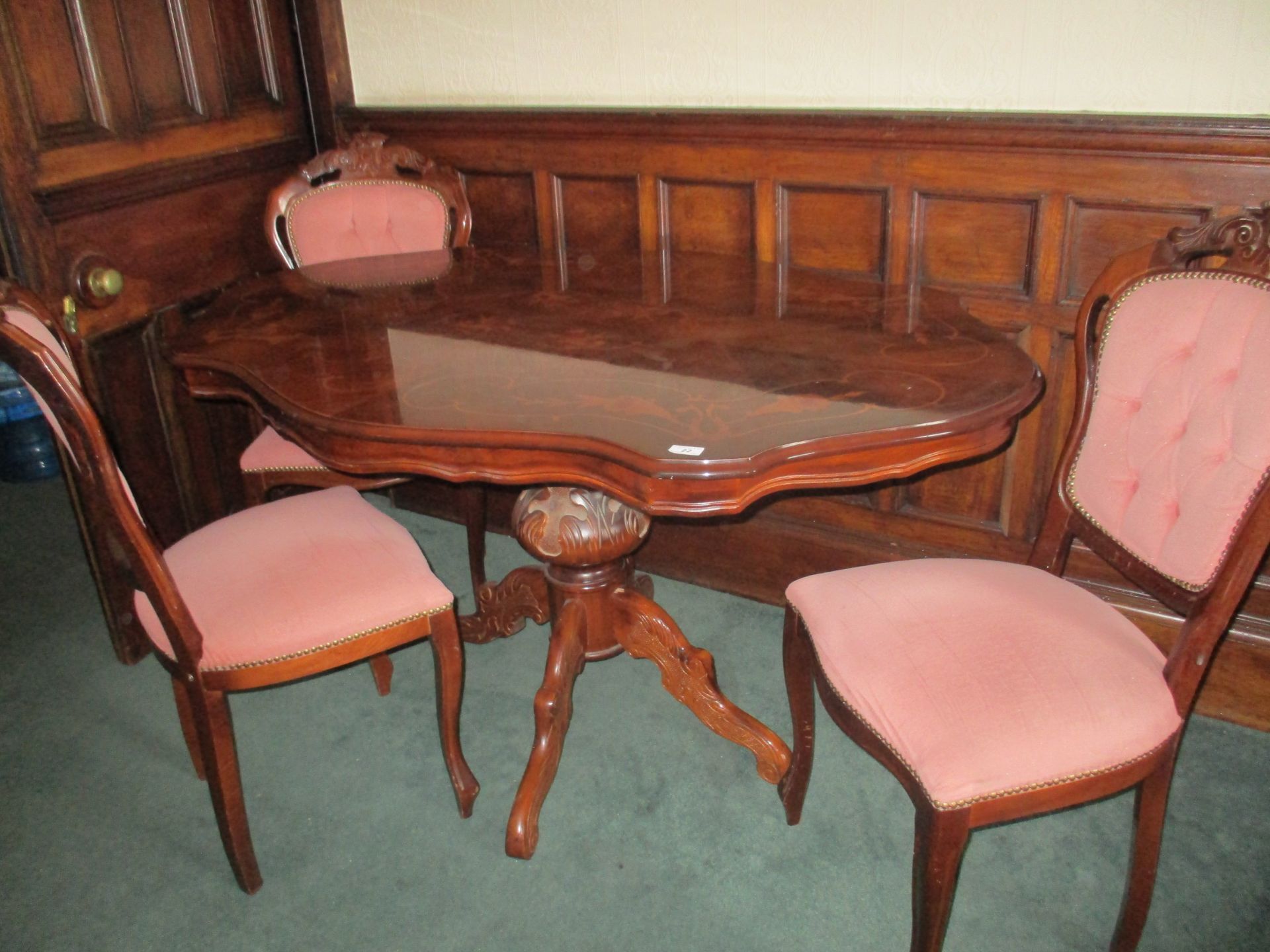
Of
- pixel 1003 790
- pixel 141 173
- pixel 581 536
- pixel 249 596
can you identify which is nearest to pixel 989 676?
pixel 1003 790

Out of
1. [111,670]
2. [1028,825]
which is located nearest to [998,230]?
[1028,825]

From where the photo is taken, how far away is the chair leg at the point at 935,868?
126cm

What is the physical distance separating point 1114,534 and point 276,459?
5.47 ft

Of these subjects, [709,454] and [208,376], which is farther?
[208,376]

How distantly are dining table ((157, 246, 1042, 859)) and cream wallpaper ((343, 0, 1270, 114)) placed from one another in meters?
0.42

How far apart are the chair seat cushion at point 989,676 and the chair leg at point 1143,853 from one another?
4.5 inches

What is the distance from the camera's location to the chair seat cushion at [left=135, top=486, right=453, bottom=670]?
5.17ft

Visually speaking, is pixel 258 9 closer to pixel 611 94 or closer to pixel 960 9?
pixel 611 94

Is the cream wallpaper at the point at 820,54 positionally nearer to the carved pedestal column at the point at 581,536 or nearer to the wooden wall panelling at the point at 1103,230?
the wooden wall panelling at the point at 1103,230

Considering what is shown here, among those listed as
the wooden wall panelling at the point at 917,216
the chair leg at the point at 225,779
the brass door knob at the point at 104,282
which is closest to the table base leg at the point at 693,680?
the wooden wall panelling at the point at 917,216

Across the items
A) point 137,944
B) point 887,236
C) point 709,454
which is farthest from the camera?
point 887,236

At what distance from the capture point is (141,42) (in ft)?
7.45

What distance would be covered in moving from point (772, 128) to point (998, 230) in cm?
52

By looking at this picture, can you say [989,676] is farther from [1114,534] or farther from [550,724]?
[550,724]
